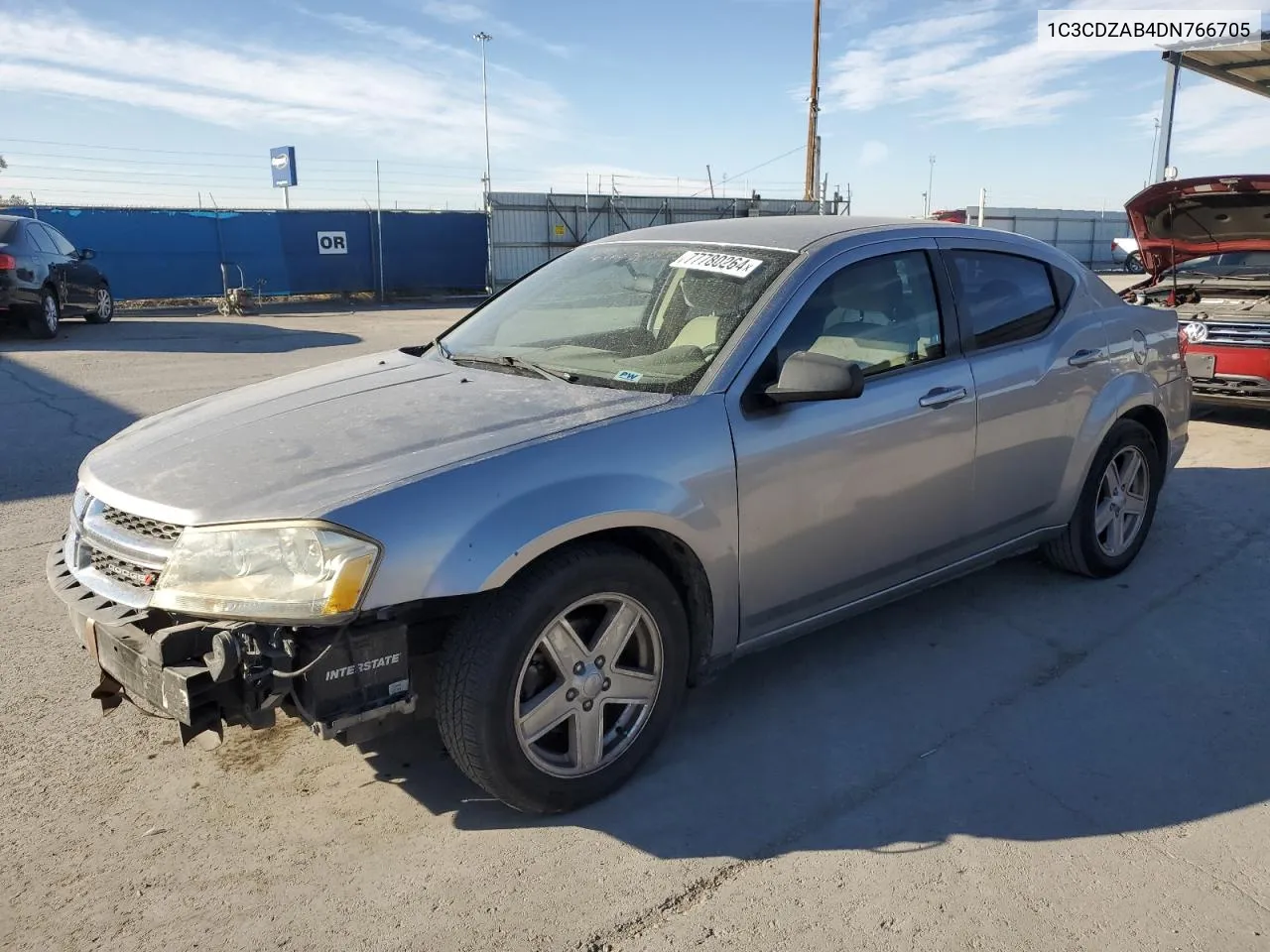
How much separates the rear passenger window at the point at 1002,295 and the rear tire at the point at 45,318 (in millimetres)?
12894

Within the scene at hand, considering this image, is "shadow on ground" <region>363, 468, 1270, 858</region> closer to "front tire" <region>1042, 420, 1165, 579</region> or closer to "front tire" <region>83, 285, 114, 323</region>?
"front tire" <region>1042, 420, 1165, 579</region>

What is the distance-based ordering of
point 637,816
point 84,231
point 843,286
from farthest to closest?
point 84,231, point 843,286, point 637,816

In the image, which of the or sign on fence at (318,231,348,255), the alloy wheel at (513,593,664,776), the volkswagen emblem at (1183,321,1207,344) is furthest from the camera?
the or sign on fence at (318,231,348,255)

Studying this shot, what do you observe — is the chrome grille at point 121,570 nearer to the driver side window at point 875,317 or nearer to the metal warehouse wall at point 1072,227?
the driver side window at point 875,317

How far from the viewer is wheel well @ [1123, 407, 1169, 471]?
4.85 m

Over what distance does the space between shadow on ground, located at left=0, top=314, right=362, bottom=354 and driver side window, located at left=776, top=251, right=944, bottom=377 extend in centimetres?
1076

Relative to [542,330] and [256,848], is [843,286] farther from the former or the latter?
[256,848]

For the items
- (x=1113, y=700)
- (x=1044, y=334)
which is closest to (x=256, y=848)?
(x=1113, y=700)

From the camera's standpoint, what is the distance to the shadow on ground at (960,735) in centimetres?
289

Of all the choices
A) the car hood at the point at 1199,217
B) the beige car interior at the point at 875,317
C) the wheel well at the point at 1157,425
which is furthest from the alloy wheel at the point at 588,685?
the car hood at the point at 1199,217

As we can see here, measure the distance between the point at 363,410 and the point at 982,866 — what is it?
7.37ft

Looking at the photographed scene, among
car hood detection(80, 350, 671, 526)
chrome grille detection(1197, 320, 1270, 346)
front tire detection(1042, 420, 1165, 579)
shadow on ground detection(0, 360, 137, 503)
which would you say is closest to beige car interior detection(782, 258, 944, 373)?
car hood detection(80, 350, 671, 526)

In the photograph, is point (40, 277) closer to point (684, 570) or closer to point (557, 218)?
point (684, 570)

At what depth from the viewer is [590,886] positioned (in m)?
2.60
